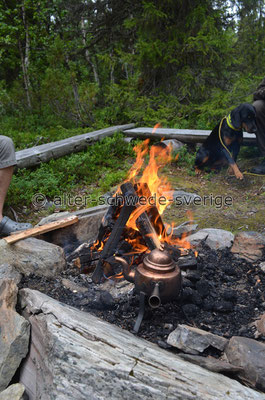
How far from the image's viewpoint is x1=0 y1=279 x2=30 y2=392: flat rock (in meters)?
2.20

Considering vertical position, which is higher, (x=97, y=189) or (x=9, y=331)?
(x=9, y=331)

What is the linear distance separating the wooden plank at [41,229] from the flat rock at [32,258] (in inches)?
2.1

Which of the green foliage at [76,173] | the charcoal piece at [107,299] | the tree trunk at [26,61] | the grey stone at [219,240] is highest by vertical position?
the tree trunk at [26,61]

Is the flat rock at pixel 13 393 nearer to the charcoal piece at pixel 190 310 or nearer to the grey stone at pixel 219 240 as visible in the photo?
the charcoal piece at pixel 190 310

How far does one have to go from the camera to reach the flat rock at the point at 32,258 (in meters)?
3.06

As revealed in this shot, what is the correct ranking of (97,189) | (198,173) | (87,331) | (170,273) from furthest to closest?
(198,173)
(97,189)
(170,273)
(87,331)

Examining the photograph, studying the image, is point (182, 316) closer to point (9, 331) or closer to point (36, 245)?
point (9, 331)

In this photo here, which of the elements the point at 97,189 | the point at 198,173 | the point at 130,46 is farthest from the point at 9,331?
the point at 130,46

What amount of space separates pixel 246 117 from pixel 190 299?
4825 mm

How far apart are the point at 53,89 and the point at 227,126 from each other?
210 inches

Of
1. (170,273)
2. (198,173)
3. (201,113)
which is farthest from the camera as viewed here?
(201,113)

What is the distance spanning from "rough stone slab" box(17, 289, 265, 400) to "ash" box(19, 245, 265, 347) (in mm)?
336

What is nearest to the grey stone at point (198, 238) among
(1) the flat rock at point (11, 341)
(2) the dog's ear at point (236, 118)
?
(1) the flat rock at point (11, 341)

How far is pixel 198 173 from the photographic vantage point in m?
7.59
